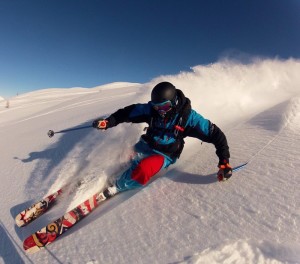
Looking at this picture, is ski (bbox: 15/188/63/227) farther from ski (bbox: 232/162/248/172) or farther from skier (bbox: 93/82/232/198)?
ski (bbox: 232/162/248/172)

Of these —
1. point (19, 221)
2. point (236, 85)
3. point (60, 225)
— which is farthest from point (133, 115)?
point (236, 85)

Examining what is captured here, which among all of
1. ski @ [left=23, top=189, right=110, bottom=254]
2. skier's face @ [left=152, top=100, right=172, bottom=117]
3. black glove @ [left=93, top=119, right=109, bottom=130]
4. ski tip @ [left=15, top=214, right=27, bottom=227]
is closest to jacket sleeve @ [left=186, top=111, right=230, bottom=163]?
skier's face @ [left=152, top=100, right=172, bottom=117]

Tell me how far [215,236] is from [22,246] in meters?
1.99

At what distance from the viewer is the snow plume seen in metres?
5.89

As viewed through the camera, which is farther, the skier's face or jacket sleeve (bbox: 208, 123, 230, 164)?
the skier's face

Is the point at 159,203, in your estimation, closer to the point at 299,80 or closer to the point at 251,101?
the point at 251,101

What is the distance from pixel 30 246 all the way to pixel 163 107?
211 cm

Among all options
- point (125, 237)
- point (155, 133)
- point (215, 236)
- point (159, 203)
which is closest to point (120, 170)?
point (155, 133)

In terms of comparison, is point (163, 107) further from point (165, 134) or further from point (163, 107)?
point (165, 134)

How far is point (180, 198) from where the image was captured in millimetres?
3148

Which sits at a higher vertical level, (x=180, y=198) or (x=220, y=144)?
(x=220, y=144)

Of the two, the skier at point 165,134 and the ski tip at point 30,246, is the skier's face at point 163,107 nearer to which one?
the skier at point 165,134

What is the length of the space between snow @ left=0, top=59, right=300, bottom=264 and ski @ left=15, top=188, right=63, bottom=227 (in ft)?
0.22

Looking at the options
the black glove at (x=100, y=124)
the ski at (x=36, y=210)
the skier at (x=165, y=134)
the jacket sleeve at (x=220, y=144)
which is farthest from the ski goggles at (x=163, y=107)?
the ski at (x=36, y=210)
